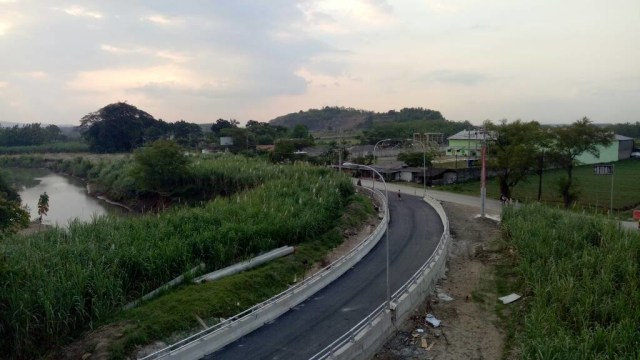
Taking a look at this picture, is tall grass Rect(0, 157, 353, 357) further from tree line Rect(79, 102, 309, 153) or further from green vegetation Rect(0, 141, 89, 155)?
green vegetation Rect(0, 141, 89, 155)

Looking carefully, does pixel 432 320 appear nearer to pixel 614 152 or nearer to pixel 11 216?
pixel 11 216

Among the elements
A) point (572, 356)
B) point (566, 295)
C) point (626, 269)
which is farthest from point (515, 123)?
point (572, 356)

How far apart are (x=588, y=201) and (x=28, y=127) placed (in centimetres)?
14883

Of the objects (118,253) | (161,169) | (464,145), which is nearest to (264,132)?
(464,145)

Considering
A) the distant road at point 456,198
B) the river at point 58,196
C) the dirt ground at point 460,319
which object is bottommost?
the river at point 58,196

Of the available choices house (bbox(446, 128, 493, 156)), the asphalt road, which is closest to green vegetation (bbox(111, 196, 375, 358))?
the asphalt road

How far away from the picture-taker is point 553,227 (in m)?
26.4

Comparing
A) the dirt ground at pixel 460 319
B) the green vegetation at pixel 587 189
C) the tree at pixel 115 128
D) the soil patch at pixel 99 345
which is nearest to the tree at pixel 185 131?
the tree at pixel 115 128

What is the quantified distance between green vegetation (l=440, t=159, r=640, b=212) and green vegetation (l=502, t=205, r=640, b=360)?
1347cm

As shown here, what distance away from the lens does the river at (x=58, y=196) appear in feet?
172

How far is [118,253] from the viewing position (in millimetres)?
19312

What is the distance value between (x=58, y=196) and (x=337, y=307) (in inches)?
2434

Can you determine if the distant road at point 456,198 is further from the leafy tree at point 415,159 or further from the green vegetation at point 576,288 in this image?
the green vegetation at point 576,288

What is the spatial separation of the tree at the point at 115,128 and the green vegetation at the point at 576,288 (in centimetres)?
9980
